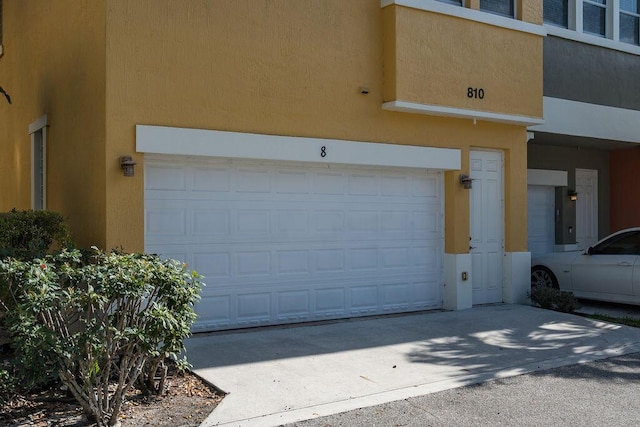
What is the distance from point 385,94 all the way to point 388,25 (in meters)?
1.04

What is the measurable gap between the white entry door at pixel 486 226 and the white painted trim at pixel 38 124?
692 centimetres

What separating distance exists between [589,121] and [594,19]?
7.44ft

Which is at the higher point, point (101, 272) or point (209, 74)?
point (209, 74)

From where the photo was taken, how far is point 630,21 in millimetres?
14141

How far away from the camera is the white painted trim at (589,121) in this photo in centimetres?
1248

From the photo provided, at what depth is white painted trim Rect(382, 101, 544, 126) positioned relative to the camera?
957 cm

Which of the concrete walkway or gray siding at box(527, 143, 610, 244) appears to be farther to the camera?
gray siding at box(527, 143, 610, 244)

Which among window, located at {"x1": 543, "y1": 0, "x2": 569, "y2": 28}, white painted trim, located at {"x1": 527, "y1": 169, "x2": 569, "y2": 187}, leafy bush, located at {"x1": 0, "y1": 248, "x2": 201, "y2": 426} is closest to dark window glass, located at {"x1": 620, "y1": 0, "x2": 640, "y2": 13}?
window, located at {"x1": 543, "y1": 0, "x2": 569, "y2": 28}

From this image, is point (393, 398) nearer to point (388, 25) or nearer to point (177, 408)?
point (177, 408)

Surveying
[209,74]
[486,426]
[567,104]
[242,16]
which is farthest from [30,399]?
[567,104]

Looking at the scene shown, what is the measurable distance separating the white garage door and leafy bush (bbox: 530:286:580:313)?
1.75 metres

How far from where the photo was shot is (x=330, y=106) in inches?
362

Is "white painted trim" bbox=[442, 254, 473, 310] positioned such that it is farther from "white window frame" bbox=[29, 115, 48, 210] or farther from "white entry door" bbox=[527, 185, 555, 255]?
"white window frame" bbox=[29, 115, 48, 210]

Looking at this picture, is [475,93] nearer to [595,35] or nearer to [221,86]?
[221,86]
